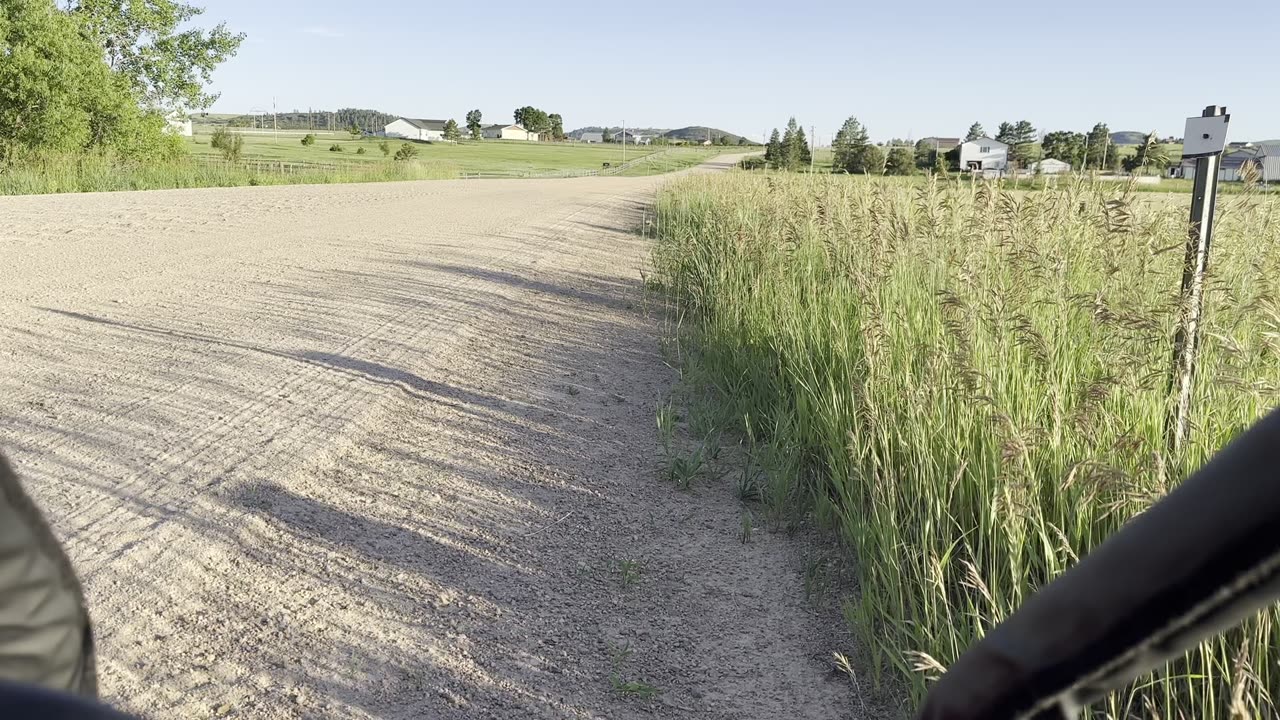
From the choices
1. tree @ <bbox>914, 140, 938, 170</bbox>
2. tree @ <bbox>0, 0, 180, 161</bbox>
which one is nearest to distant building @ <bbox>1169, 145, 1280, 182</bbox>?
tree @ <bbox>914, 140, 938, 170</bbox>

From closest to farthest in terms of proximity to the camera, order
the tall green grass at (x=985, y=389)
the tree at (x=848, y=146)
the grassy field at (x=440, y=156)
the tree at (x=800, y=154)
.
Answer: the tall green grass at (x=985, y=389)
the tree at (x=848, y=146)
the tree at (x=800, y=154)
the grassy field at (x=440, y=156)

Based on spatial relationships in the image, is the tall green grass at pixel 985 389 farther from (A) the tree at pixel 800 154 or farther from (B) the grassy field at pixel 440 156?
(B) the grassy field at pixel 440 156

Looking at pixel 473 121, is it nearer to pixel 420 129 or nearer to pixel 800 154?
pixel 420 129

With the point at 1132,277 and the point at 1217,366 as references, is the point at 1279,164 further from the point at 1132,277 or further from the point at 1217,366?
the point at 1217,366

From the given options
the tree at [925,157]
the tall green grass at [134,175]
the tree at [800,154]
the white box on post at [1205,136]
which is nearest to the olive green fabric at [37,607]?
the white box on post at [1205,136]

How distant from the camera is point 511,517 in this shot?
482 centimetres

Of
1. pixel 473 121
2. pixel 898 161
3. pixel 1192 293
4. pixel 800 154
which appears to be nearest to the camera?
pixel 1192 293

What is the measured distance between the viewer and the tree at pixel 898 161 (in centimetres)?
836

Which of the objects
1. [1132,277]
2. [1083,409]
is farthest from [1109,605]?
[1132,277]

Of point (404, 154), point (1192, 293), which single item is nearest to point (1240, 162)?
point (1192, 293)

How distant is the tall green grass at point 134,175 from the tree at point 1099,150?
22.1 meters

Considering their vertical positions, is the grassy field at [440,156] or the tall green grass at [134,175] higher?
the grassy field at [440,156]

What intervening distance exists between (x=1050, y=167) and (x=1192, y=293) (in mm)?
3193

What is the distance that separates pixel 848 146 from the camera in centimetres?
1061
